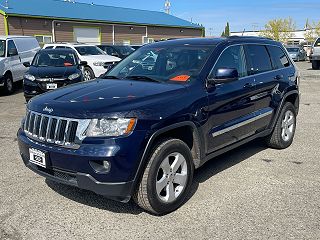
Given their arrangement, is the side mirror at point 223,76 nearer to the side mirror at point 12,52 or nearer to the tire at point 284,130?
the tire at point 284,130

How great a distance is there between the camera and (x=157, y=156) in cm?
341

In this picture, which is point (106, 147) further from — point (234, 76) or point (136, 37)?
point (136, 37)

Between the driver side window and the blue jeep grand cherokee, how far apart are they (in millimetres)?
15

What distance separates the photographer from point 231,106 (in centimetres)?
437

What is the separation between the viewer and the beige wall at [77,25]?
1038 inches

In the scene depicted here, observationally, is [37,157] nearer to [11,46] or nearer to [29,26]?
[11,46]

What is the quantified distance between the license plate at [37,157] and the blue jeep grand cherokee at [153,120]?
1 cm

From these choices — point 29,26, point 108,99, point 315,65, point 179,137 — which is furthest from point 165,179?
point 29,26

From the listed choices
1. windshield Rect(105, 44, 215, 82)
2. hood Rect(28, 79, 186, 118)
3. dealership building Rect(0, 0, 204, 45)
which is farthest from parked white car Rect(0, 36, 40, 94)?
dealership building Rect(0, 0, 204, 45)

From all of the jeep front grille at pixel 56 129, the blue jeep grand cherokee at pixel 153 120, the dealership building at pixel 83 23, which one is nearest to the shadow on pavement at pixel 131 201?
the blue jeep grand cherokee at pixel 153 120

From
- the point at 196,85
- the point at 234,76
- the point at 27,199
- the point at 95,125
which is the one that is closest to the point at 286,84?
the point at 234,76

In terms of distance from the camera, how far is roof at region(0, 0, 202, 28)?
27984mm

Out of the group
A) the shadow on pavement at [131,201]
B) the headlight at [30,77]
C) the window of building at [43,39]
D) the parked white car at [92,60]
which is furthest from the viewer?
the window of building at [43,39]

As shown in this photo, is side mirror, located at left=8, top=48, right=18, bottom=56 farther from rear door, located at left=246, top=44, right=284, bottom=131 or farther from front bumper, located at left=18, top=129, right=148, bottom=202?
front bumper, located at left=18, top=129, right=148, bottom=202
